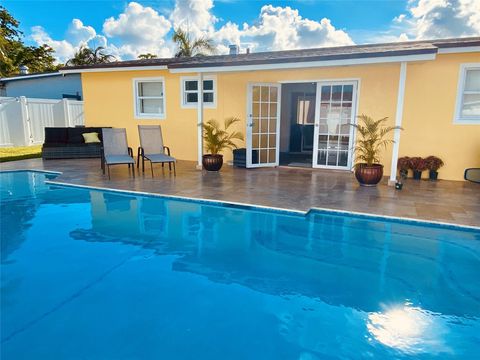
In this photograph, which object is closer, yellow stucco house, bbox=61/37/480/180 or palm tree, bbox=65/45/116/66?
yellow stucco house, bbox=61/37/480/180

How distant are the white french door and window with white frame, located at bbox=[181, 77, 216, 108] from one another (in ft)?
5.25

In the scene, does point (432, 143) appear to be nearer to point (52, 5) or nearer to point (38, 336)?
point (38, 336)

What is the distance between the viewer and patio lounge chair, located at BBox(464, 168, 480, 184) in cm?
789

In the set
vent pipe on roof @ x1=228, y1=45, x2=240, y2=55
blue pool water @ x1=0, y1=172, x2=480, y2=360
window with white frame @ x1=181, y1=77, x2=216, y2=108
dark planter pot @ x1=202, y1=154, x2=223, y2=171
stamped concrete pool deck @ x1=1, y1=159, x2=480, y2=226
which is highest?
vent pipe on roof @ x1=228, y1=45, x2=240, y2=55

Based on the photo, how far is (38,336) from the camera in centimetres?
282

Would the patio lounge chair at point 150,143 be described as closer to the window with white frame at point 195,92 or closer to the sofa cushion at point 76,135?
the window with white frame at point 195,92

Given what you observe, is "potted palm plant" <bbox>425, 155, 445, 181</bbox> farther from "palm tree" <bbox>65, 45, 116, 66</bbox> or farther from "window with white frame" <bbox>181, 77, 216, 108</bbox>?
"palm tree" <bbox>65, 45, 116, 66</bbox>

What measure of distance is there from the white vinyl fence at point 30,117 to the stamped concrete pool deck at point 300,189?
5.17 metres

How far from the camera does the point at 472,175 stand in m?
7.97

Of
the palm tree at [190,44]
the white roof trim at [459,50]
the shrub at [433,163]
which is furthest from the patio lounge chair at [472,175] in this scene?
the palm tree at [190,44]

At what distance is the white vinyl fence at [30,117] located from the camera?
14.1m

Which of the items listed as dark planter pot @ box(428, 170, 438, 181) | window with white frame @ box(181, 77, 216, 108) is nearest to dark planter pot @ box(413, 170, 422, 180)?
dark planter pot @ box(428, 170, 438, 181)

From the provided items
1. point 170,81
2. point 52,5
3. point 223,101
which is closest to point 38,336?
point 223,101

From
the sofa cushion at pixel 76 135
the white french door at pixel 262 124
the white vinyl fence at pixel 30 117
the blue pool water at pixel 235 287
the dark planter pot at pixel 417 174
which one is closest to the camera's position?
the blue pool water at pixel 235 287
